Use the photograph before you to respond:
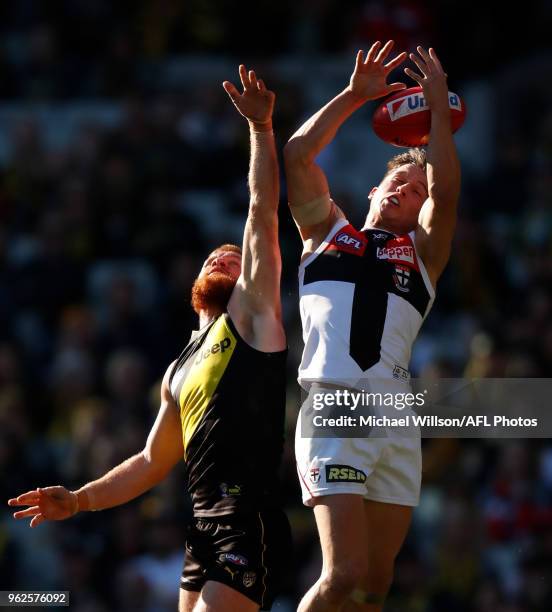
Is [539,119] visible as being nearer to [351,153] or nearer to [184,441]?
[351,153]

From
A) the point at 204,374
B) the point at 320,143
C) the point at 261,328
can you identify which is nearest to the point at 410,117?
the point at 320,143

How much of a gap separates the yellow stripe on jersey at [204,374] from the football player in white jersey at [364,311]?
1.46 ft

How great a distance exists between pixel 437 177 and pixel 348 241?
50 centimetres

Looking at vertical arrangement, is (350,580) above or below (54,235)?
below

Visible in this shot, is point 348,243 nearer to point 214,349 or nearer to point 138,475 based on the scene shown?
point 214,349

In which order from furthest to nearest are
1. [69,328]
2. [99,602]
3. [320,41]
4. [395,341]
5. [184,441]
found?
1. [320,41]
2. [69,328]
3. [99,602]
4. [184,441]
5. [395,341]

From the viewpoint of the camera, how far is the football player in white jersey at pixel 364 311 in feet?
20.3

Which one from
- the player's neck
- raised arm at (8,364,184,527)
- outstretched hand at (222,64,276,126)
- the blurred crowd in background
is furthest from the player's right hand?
the blurred crowd in background

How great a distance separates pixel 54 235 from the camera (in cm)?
1271

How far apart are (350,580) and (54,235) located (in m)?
7.27

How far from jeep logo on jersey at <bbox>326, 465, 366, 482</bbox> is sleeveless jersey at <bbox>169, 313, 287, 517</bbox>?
0.54 m

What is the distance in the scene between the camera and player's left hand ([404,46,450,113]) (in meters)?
6.61

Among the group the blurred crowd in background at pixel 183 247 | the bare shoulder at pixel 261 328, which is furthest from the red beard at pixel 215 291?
the blurred crowd in background at pixel 183 247

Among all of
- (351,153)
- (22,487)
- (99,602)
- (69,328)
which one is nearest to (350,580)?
(99,602)
